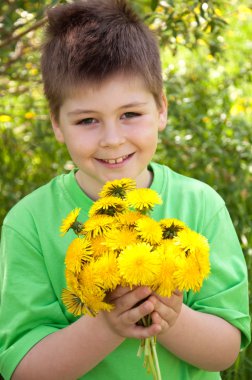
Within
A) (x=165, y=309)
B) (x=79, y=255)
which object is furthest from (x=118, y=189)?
(x=165, y=309)

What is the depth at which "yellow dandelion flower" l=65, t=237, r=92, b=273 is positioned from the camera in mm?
1502

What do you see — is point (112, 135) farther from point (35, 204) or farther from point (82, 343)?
point (82, 343)

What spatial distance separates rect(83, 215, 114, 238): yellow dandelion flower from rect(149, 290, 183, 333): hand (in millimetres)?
190

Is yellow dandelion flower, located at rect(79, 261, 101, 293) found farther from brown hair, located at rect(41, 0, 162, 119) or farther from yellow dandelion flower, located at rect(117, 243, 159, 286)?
brown hair, located at rect(41, 0, 162, 119)

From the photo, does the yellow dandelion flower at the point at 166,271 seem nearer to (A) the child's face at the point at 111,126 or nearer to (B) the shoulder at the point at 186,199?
(A) the child's face at the point at 111,126

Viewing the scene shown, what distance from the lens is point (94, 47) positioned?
6.46 ft

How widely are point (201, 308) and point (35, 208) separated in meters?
0.54

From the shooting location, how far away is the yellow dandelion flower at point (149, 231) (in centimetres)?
146

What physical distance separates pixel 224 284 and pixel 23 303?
0.55 metres

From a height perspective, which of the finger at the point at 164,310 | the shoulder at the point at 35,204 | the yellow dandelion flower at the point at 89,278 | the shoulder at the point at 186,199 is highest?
the yellow dandelion flower at the point at 89,278

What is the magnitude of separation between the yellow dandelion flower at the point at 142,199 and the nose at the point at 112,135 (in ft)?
1.20

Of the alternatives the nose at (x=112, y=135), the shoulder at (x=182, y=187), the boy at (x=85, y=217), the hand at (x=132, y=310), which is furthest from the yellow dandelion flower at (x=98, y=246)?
the shoulder at (x=182, y=187)

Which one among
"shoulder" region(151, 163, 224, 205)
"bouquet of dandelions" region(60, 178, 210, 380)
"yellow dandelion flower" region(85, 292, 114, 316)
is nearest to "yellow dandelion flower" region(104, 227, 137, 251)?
"bouquet of dandelions" region(60, 178, 210, 380)

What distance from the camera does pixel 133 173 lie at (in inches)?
78.6
